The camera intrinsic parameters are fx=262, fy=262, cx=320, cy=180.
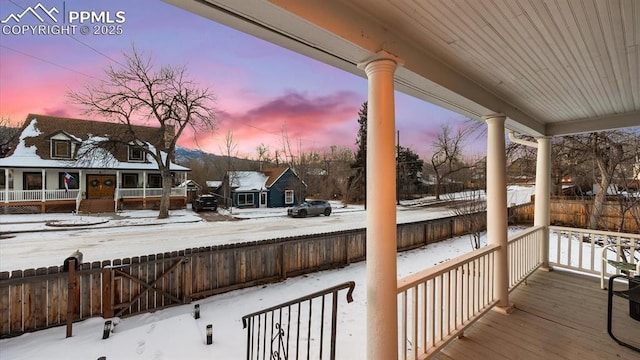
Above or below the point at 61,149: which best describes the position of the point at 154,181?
below

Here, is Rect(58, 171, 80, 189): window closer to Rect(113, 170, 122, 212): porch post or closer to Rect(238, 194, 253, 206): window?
Rect(113, 170, 122, 212): porch post

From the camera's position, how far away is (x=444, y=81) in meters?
2.11

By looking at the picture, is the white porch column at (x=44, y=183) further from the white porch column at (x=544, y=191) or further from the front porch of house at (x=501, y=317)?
the white porch column at (x=544, y=191)

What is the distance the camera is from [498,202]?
3.02 m

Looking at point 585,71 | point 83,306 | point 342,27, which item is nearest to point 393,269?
point 342,27

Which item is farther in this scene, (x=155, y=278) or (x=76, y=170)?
(x=76, y=170)

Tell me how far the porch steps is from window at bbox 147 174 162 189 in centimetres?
262

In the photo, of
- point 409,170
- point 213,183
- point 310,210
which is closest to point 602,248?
point 310,210

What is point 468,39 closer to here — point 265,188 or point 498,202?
point 498,202

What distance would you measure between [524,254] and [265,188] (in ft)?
60.0

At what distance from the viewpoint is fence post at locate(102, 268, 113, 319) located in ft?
12.7

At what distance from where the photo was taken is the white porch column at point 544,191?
14.0 feet

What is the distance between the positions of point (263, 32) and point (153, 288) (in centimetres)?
446

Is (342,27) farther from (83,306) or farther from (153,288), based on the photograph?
(83,306)
